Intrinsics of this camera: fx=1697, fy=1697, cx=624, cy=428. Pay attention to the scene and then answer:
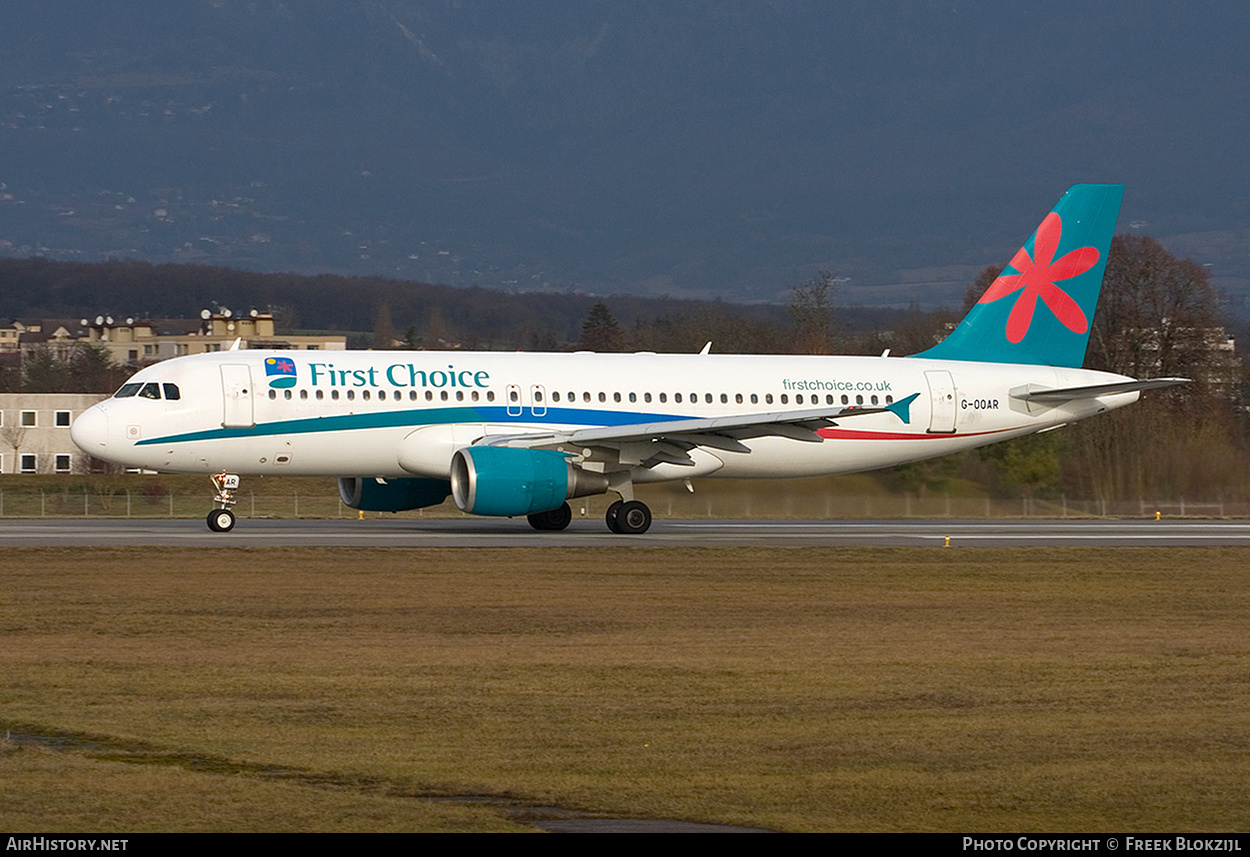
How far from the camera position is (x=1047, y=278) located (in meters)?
39.9

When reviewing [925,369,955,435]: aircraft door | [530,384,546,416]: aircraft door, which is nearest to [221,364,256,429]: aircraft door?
[530,384,546,416]: aircraft door

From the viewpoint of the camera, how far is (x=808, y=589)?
A: 23.7m

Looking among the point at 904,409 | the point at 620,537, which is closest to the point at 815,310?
the point at 904,409

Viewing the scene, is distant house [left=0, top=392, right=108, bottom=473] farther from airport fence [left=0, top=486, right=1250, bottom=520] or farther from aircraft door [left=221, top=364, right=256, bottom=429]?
aircraft door [left=221, top=364, right=256, bottom=429]

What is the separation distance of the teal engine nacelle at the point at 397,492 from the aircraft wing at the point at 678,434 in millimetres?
2154

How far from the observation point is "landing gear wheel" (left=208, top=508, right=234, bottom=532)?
1276 inches

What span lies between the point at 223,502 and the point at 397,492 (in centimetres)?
358

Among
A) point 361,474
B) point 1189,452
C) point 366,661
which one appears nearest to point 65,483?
point 361,474

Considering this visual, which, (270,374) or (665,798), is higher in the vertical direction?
(270,374)

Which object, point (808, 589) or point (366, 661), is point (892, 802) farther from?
point (808, 589)

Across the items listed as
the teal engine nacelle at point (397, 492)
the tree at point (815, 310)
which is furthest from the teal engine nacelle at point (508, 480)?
the tree at point (815, 310)

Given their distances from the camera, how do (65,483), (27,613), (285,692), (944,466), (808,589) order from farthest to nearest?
(65,483) < (944,466) < (808,589) < (27,613) < (285,692)

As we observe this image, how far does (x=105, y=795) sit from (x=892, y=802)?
4.96 metres

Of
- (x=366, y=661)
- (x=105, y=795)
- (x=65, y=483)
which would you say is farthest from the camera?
(x=65, y=483)
